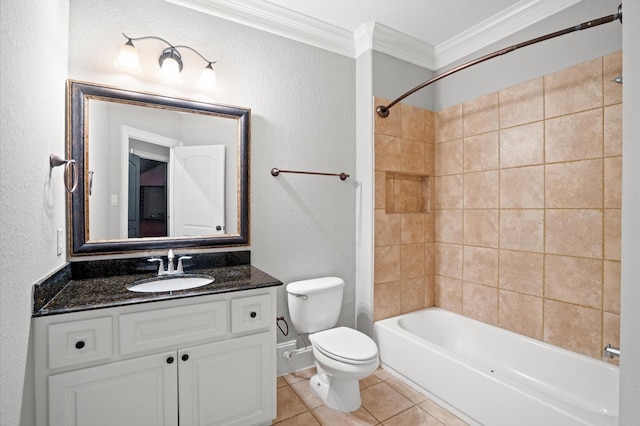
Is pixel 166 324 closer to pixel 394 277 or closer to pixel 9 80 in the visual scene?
pixel 9 80

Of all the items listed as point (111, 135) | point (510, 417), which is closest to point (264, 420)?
point (510, 417)

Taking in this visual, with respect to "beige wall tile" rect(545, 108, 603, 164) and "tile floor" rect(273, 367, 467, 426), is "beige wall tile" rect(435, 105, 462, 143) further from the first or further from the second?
"tile floor" rect(273, 367, 467, 426)

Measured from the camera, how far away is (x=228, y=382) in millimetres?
1471

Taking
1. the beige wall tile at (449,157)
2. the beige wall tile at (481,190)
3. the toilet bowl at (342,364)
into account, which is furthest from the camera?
the beige wall tile at (449,157)

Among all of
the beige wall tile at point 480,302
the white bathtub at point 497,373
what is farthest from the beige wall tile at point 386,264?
the beige wall tile at point 480,302

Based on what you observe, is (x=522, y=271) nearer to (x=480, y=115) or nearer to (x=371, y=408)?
(x=480, y=115)

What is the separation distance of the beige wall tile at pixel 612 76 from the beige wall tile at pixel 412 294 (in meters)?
1.69

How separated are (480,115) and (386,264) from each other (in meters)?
1.36

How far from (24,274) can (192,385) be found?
80 cm

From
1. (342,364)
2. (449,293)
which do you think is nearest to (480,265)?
(449,293)

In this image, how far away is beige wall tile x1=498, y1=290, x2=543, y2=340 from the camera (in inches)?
78.5

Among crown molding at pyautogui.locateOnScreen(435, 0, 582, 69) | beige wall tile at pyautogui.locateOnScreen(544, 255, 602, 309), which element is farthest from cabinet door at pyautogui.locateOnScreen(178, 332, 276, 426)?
crown molding at pyautogui.locateOnScreen(435, 0, 582, 69)

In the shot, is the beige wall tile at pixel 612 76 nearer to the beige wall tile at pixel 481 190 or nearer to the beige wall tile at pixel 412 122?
the beige wall tile at pixel 481 190

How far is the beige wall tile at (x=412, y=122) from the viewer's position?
8.18 feet
